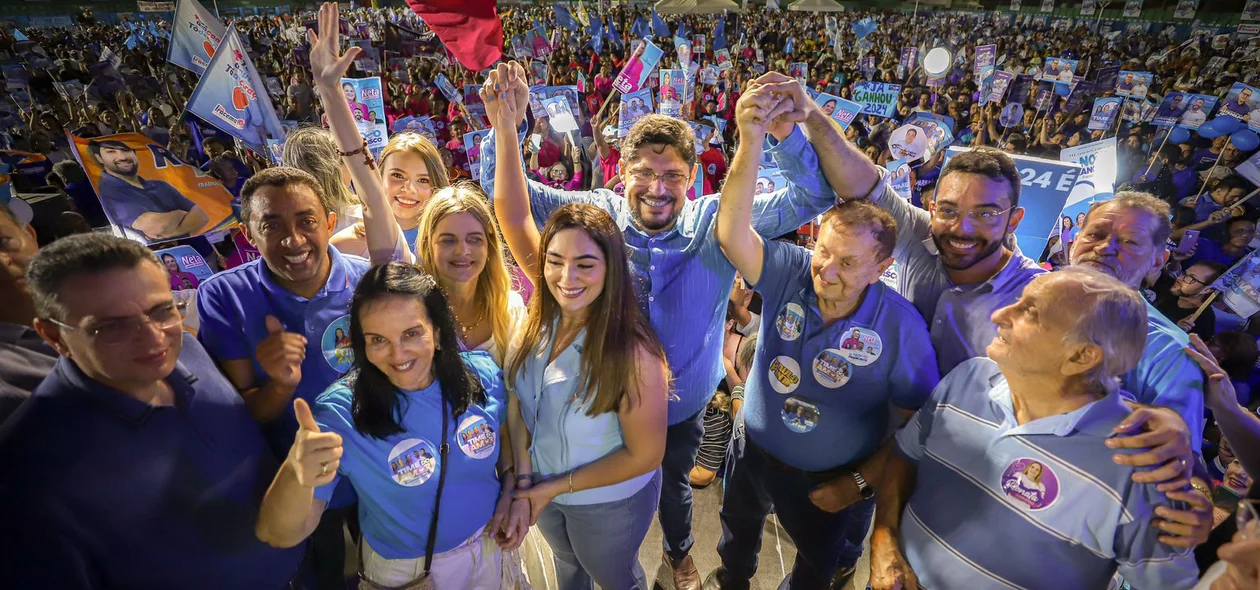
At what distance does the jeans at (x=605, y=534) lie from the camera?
205 centimetres

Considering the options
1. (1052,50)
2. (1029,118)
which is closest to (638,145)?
(1029,118)

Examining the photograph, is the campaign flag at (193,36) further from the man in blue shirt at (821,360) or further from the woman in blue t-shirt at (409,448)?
the man in blue shirt at (821,360)

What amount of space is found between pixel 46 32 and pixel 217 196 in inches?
1247

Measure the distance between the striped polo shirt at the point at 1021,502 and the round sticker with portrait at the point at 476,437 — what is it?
4.96ft

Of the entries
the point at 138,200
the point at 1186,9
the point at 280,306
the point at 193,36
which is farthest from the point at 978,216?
the point at 1186,9

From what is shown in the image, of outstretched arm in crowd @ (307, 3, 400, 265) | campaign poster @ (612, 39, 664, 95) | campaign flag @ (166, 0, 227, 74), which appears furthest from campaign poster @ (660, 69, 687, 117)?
outstretched arm in crowd @ (307, 3, 400, 265)

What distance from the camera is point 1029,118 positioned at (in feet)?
Result: 30.1

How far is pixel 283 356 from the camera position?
1815mm

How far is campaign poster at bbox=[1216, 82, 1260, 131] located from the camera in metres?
6.13

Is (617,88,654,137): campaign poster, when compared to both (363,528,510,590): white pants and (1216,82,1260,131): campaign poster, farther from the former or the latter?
(1216,82,1260,131): campaign poster

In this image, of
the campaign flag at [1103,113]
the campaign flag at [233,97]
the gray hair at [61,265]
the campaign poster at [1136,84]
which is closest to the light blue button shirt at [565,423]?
the gray hair at [61,265]

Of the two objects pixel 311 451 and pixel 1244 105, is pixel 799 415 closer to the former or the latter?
pixel 311 451

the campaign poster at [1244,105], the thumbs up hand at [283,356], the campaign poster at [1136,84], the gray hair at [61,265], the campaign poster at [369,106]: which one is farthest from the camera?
the campaign poster at [1136,84]

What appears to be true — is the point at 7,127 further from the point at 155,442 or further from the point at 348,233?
the point at 155,442
